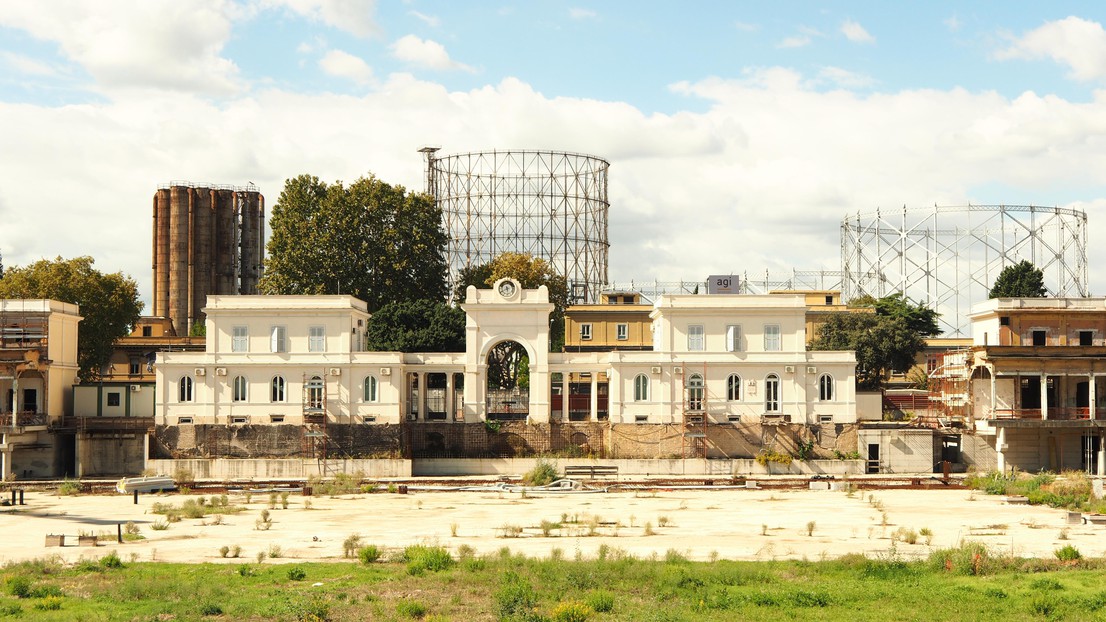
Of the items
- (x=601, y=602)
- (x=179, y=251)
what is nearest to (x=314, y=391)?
(x=601, y=602)

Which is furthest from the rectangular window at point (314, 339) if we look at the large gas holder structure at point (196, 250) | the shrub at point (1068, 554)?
the large gas holder structure at point (196, 250)

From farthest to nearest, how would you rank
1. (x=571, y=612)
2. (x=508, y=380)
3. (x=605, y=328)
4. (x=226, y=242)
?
(x=226, y=242) → (x=508, y=380) → (x=605, y=328) → (x=571, y=612)

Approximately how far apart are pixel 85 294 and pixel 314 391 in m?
26.0

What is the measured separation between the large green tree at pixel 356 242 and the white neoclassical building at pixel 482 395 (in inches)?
697

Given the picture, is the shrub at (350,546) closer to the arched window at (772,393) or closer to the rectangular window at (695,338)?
the rectangular window at (695,338)

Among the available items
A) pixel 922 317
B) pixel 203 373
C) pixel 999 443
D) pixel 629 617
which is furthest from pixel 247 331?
pixel 922 317

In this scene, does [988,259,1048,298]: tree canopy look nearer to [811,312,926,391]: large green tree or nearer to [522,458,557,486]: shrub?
[811,312,926,391]: large green tree

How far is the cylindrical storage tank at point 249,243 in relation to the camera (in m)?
→ 167

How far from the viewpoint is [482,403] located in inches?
2790

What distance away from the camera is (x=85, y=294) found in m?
A: 87.4

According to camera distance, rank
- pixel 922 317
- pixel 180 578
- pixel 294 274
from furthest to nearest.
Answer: pixel 922 317
pixel 294 274
pixel 180 578

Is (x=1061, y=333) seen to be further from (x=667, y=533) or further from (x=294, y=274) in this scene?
(x=294, y=274)

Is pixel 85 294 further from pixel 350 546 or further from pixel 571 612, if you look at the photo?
pixel 571 612

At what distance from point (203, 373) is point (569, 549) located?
37075 millimetres
